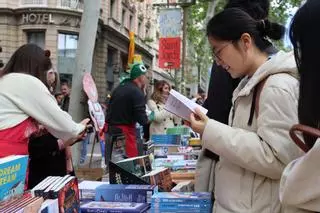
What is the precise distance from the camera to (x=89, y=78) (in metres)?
6.35

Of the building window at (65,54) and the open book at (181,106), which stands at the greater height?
the building window at (65,54)

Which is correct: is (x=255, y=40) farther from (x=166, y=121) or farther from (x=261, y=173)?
(x=166, y=121)

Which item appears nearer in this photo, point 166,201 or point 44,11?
point 166,201

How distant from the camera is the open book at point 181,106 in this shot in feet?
7.31

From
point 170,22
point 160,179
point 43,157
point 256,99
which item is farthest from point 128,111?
point 170,22

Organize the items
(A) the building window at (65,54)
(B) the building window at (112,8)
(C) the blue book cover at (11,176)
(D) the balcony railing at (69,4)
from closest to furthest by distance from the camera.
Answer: (C) the blue book cover at (11,176) < (D) the balcony railing at (69,4) < (A) the building window at (65,54) < (B) the building window at (112,8)

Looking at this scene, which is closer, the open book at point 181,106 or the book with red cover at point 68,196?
the book with red cover at point 68,196

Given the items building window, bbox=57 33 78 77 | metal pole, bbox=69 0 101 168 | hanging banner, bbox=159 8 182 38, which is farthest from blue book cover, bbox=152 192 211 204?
building window, bbox=57 33 78 77

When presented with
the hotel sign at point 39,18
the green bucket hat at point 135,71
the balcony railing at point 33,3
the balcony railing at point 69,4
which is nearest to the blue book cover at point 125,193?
the green bucket hat at point 135,71

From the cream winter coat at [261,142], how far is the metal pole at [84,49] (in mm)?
4483

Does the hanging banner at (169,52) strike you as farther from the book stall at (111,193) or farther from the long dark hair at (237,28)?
Answer: the long dark hair at (237,28)

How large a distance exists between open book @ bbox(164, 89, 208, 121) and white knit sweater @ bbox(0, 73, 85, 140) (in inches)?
31.7

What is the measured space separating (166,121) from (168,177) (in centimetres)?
466

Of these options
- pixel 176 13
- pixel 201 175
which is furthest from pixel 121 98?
pixel 176 13
